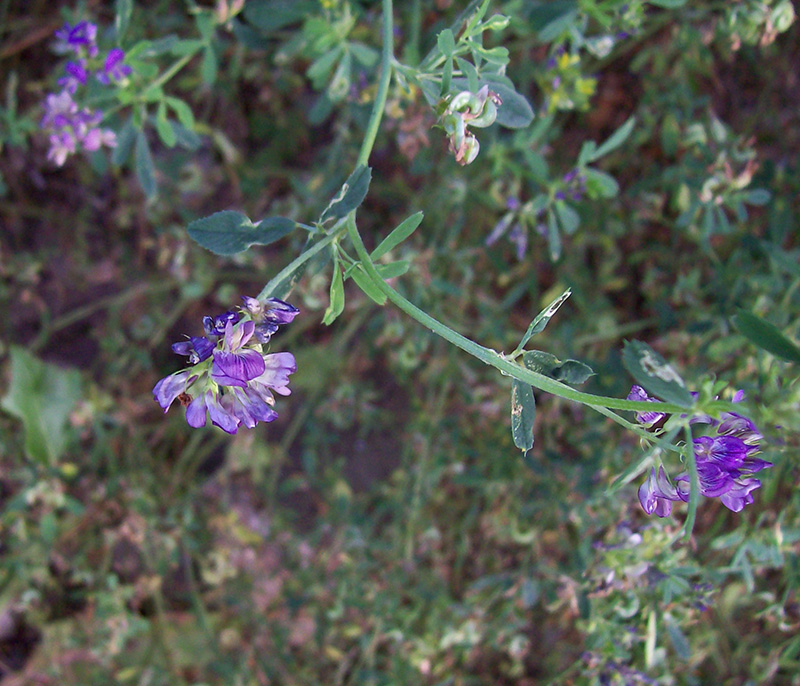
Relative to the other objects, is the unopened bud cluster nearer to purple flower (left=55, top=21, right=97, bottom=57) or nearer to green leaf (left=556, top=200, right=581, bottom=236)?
green leaf (left=556, top=200, right=581, bottom=236)

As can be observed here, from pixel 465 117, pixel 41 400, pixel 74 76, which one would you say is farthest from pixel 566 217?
pixel 41 400

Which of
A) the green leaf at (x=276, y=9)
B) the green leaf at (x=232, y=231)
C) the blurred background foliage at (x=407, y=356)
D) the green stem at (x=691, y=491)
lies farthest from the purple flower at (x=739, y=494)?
the green leaf at (x=276, y=9)

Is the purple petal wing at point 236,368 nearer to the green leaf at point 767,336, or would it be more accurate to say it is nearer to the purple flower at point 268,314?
the purple flower at point 268,314

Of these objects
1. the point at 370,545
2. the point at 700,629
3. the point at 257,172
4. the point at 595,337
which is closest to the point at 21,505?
the point at 370,545

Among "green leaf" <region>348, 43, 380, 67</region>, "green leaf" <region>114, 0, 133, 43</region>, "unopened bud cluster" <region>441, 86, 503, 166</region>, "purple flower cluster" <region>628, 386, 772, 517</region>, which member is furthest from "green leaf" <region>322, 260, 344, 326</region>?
"green leaf" <region>114, 0, 133, 43</region>

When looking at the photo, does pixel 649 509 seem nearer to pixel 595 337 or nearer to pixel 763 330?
pixel 763 330
